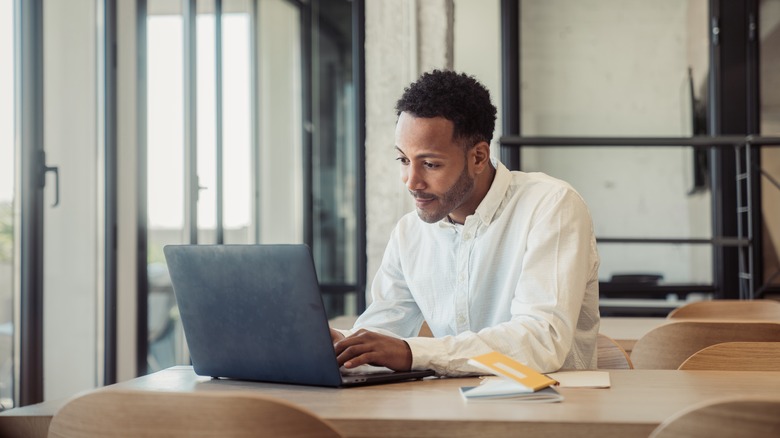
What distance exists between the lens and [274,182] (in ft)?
20.4

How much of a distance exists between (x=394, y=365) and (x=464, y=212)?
0.63m

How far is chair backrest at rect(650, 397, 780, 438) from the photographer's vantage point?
35.8 inches

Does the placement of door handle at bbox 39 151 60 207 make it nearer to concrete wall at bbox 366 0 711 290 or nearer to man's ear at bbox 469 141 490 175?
man's ear at bbox 469 141 490 175

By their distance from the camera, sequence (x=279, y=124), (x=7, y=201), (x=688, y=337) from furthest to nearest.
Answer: (x=279, y=124) < (x=7, y=201) < (x=688, y=337)

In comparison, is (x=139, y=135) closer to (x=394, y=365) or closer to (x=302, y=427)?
(x=394, y=365)

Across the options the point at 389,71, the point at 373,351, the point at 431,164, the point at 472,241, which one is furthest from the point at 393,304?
the point at 389,71

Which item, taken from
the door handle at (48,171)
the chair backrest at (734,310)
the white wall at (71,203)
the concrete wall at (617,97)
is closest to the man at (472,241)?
the chair backrest at (734,310)

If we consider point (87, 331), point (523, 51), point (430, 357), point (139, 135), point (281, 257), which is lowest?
point (87, 331)

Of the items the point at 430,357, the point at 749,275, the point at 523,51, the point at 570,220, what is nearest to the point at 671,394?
the point at 430,357

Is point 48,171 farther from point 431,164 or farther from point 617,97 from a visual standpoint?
point 617,97

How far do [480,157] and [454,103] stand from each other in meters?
0.15

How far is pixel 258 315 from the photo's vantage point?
1.49 meters

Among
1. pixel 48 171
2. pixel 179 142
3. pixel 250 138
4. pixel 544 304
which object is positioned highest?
pixel 250 138

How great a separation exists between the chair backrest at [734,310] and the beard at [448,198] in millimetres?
1344
